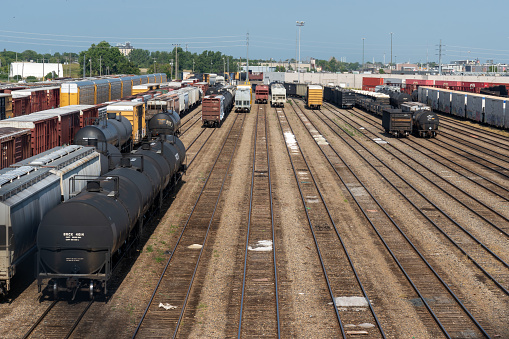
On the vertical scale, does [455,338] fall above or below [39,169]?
below

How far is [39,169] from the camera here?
18875 mm

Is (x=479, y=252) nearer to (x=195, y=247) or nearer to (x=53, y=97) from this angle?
(x=195, y=247)

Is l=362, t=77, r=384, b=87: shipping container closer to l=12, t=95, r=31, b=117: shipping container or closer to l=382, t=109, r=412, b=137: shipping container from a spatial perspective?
l=382, t=109, r=412, b=137: shipping container

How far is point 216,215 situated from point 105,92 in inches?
1749

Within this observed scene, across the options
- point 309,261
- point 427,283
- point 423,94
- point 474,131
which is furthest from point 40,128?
point 423,94

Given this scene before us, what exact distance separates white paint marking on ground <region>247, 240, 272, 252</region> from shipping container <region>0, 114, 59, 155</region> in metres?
14.4

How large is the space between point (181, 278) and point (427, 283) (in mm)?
8469

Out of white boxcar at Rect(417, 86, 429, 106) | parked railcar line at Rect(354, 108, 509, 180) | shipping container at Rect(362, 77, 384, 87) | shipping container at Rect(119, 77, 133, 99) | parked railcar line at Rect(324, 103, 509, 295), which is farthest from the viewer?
shipping container at Rect(362, 77, 384, 87)

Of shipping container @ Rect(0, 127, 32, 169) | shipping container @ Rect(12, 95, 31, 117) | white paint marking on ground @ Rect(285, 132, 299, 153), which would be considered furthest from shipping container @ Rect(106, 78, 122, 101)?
shipping container @ Rect(0, 127, 32, 169)

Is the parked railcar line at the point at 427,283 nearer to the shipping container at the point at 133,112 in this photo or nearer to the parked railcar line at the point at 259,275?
the parked railcar line at the point at 259,275

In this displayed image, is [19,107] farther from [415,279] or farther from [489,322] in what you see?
[489,322]

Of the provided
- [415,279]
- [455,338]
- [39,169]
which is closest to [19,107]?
[39,169]

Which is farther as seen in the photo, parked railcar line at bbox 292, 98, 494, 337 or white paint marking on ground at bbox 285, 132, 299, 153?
white paint marking on ground at bbox 285, 132, 299, 153

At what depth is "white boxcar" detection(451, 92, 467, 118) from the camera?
69.6 metres
